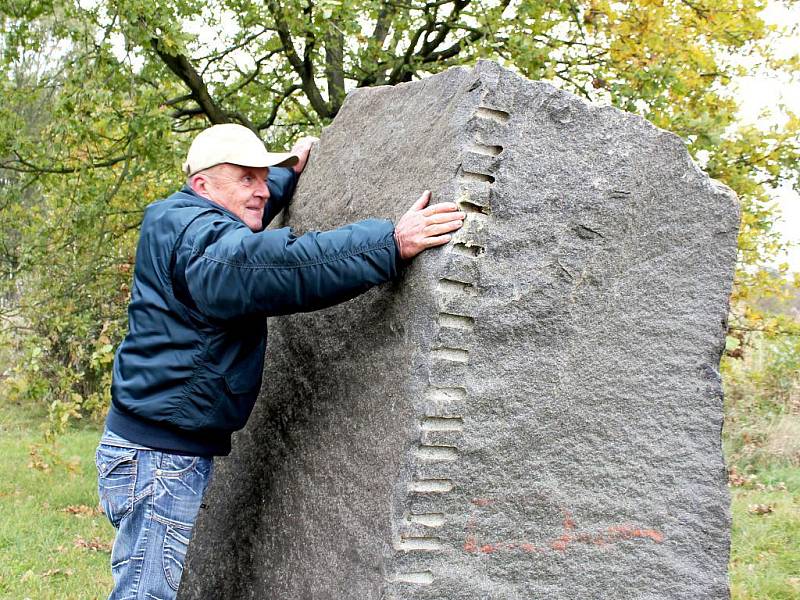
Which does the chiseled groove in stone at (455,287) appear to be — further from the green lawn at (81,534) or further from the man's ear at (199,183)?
the green lawn at (81,534)

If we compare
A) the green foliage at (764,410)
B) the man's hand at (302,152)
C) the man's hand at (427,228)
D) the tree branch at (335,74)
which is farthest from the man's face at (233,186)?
the green foliage at (764,410)

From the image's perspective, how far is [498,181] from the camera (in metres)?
2.63

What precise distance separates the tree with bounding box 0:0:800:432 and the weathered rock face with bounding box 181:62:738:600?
86.7 inches

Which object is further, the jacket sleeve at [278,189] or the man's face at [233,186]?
the jacket sleeve at [278,189]

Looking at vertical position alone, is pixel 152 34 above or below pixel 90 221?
above

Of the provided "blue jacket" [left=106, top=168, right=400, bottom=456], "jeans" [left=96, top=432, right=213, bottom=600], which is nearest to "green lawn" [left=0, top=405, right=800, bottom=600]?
"jeans" [left=96, top=432, right=213, bottom=600]

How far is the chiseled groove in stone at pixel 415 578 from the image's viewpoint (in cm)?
254

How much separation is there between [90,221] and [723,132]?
12.7 feet

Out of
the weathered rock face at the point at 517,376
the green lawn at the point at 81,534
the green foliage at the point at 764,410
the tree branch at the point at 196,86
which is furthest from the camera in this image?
the green foliage at the point at 764,410

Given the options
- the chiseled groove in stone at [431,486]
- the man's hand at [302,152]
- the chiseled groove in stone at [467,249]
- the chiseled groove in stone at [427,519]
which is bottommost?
the chiseled groove in stone at [427,519]

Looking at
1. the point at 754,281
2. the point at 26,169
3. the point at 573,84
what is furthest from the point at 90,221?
the point at 754,281

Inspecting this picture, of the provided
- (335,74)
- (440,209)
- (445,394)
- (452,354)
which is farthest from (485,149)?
(335,74)

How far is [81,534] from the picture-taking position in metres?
5.98

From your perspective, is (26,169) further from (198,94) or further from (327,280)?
(327,280)
